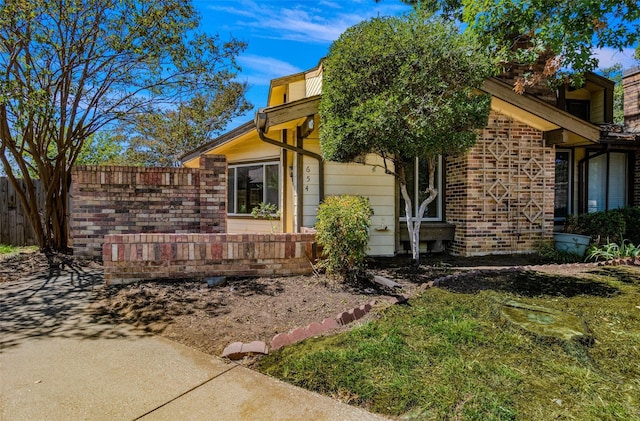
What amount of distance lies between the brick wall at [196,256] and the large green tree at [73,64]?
11.0 ft

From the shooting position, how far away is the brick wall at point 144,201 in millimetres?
6836

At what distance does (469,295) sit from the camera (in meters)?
4.43

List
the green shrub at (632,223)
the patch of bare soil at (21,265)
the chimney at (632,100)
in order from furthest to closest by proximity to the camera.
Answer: the chimney at (632,100) < the green shrub at (632,223) < the patch of bare soil at (21,265)

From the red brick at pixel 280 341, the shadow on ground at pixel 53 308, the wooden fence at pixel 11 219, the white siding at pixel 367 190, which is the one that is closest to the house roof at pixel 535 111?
the white siding at pixel 367 190

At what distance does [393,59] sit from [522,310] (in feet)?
12.3

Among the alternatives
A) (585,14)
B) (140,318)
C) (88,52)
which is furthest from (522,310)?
(88,52)

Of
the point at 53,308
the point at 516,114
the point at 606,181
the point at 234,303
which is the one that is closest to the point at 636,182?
the point at 606,181

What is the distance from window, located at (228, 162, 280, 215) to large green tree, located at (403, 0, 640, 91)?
5.32m

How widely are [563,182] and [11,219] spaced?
1508 centimetres

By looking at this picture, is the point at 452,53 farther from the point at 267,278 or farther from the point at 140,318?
the point at 140,318

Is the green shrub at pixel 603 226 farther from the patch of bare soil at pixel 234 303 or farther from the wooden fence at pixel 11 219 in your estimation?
the wooden fence at pixel 11 219

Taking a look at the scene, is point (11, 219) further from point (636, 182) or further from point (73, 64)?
point (636, 182)

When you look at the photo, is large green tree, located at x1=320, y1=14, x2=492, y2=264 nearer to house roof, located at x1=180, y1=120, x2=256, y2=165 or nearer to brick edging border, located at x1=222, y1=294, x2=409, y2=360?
brick edging border, located at x1=222, y1=294, x2=409, y2=360

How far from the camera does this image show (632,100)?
1091 cm
